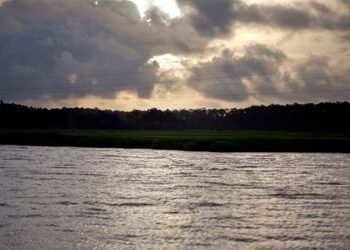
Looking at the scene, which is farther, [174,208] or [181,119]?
[181,119]

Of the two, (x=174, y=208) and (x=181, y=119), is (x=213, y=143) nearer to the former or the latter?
(x=174, y=208)

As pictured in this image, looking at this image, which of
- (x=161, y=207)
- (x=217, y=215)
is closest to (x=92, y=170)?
(x=161, y=207)

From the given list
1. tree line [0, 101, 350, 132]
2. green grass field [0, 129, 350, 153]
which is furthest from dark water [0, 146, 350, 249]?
tree line [0, 101, 350, 132]

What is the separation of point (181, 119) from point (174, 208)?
530 ft

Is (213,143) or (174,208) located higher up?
(213,143)

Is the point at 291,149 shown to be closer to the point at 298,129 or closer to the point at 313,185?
the point at 313,185

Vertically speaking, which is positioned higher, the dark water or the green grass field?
the green grass field

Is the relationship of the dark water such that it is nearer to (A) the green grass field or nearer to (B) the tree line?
(A) the green grass field

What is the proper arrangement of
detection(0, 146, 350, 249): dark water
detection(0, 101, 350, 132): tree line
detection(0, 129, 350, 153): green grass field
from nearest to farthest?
detection(0, 146, 350, 249): dark water
detection(0, 129, 350, 153): green grass field
detection(0, 101, 350, 132): tree line

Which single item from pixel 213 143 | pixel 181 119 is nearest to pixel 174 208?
pixel 213 143

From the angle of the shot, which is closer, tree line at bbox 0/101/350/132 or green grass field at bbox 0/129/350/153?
green grass field at bbox 0/129/350/153

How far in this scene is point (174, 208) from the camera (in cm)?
3109

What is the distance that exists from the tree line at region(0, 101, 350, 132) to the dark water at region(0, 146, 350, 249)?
9960cm

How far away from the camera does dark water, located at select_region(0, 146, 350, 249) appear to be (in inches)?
904
